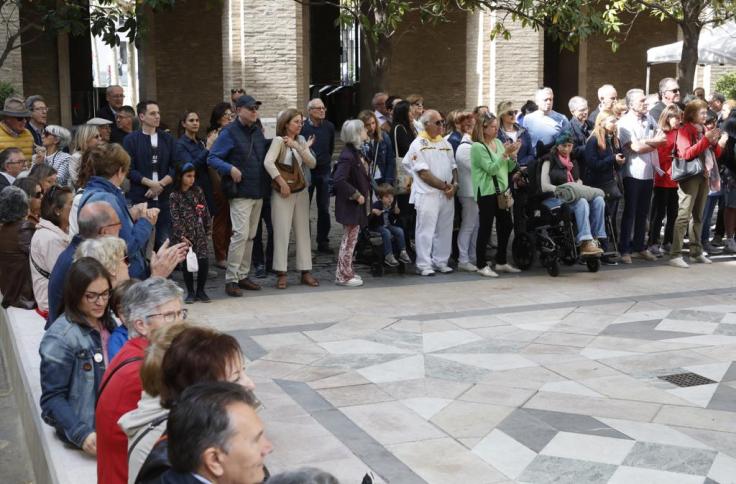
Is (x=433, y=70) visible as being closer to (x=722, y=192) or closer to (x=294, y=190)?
(x=722, y=192)

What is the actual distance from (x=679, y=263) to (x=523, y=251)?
5.88 feet

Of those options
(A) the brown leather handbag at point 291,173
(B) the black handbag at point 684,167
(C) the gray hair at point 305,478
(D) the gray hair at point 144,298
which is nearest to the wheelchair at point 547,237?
(B) the black handbag at point 684,167

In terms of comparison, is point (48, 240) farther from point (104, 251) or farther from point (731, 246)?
point (731, 246)

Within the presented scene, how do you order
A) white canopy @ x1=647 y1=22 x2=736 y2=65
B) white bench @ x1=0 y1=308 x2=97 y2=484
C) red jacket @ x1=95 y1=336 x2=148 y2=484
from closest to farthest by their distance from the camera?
red jacket @ x1=95 y1=336 x2=148 y2=484 < white bench @ x1=0 y1=308 x2=97 y2=484 < white canopy @ x1=647 y1=22 x2=736 y2=65

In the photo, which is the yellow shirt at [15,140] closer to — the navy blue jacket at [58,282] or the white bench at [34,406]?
the white bench at [34,406]

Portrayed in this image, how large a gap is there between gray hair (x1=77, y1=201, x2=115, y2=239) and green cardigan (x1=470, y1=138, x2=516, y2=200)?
6143mm

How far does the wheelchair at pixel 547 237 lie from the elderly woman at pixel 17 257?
5738 mm

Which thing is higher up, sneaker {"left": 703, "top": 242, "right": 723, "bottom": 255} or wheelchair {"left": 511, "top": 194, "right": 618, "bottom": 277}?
wheelchair {"left": 511, "top": 194, "right": 618, "bottom": 277}

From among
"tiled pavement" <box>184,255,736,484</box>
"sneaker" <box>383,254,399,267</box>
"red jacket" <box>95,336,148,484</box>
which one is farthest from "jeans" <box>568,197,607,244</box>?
"red jacket" <box>95,336,148,484</box>

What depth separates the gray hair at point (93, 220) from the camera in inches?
237

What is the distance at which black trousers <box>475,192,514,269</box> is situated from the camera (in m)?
11.8

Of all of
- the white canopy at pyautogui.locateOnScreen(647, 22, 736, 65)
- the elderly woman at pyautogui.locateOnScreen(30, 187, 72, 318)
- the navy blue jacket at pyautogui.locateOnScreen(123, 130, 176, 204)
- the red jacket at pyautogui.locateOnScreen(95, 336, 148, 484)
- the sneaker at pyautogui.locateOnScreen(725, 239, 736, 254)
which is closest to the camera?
the red jacket at pyautogui.locateOnScreen(95, 336, 148, 484)

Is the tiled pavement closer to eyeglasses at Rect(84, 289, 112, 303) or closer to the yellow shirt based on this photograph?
eyeglasses at Rect(84, 289, 112, 303)

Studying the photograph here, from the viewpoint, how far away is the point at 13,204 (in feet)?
25.5
